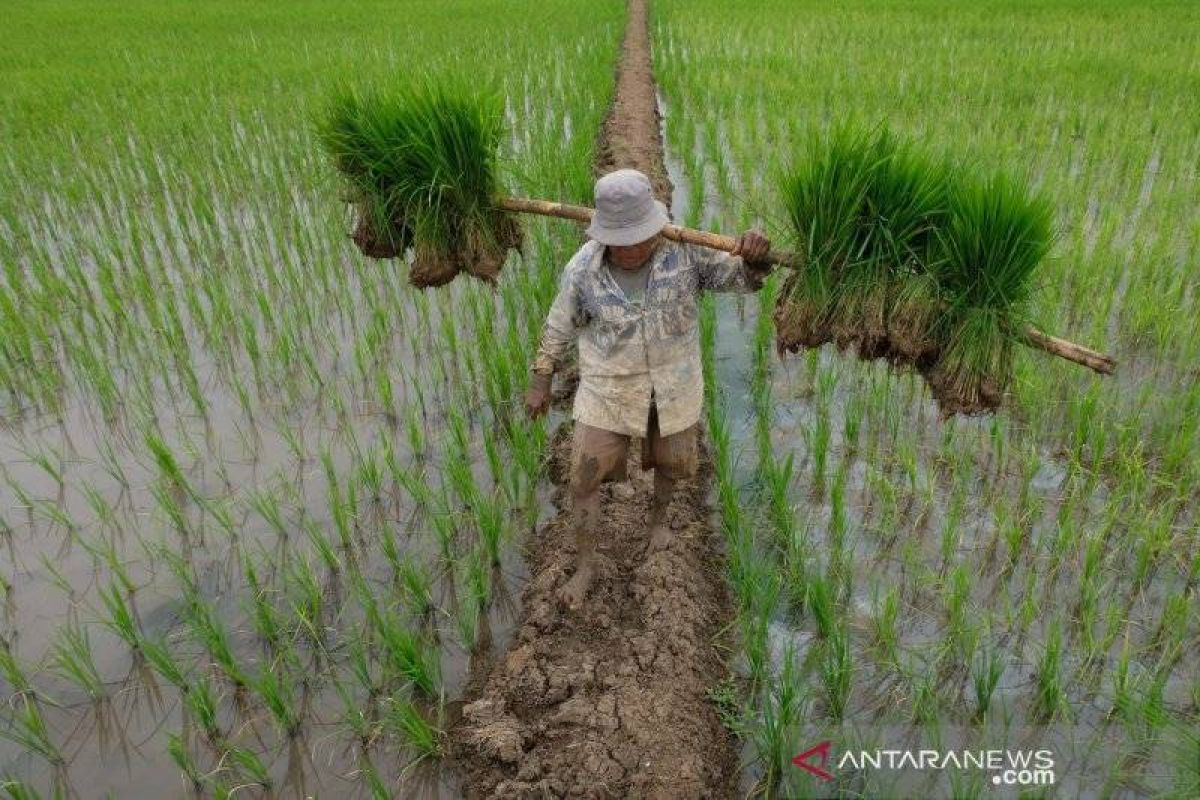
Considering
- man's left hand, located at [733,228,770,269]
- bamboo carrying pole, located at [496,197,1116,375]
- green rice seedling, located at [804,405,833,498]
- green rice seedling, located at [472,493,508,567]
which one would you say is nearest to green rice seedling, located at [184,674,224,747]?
green rice seedling, located at [472,493,508,567]

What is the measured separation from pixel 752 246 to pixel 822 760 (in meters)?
1.30

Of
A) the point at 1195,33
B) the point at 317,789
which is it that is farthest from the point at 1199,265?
the point at 1195,33

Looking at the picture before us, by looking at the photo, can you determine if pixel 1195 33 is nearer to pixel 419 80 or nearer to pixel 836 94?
pixel 836 94

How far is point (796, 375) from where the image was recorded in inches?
145

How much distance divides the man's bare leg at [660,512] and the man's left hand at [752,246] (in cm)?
76

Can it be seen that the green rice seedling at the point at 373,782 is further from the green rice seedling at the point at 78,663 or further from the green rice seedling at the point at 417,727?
the green rice seedling at the point at 78,663

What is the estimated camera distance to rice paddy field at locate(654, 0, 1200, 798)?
2.03m

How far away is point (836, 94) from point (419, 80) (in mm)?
5059

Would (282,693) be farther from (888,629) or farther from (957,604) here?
(957,604)

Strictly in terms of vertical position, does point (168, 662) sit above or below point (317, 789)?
above

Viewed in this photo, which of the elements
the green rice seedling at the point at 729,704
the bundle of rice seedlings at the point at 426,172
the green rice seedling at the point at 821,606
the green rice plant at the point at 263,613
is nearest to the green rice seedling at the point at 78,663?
the green rice plant at the point at 263,613

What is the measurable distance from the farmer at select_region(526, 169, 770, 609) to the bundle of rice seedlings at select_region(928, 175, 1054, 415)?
532 mm

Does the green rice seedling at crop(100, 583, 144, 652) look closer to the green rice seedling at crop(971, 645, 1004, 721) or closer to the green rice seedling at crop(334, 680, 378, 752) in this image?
the green rice seedling at crop(334, 680, 378, 752)

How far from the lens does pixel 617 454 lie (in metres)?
2.49
